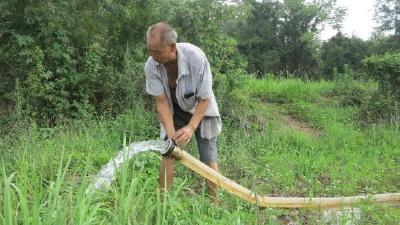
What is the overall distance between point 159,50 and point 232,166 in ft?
7.32

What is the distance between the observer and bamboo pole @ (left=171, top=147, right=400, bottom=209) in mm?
3490

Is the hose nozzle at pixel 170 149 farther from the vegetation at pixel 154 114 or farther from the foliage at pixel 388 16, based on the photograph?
the foliage at pixel 388 16

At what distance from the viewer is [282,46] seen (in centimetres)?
2547

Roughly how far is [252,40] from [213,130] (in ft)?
71.8

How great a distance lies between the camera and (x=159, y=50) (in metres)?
3.38

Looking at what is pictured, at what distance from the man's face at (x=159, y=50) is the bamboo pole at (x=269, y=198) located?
2.01 ft

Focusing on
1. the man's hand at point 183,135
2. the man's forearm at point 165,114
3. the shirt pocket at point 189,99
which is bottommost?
the man's hand at point 183,135

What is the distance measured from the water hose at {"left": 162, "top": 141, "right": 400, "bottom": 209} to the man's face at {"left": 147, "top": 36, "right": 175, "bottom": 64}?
0.57 meters

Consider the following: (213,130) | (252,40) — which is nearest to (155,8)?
(213,130)

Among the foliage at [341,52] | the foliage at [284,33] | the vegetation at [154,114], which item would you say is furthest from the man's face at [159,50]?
the foliage at [341,52]

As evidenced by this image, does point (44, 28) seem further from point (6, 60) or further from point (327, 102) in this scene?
point (327, 102)

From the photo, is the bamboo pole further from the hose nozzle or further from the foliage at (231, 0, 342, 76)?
the foliage at (231, 0, 342, 76)

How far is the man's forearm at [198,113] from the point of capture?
3646 millimetres

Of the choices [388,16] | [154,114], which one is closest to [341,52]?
[388,16]
